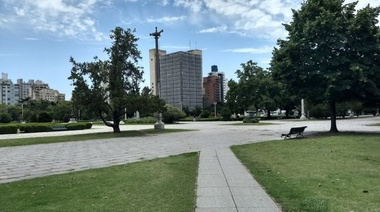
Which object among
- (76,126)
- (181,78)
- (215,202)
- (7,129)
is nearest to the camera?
(215,202)

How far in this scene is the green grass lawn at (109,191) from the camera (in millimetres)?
5340

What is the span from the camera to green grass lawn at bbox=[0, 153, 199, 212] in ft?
17.5

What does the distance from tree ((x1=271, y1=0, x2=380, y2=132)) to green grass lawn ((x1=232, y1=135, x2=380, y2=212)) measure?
8.45 metres

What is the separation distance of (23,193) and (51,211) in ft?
5.83

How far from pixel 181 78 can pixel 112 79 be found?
213ft

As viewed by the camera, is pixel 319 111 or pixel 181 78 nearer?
pixel 319 111

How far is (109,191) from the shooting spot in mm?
6395

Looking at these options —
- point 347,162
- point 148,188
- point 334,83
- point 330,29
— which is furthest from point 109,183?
point 330,29

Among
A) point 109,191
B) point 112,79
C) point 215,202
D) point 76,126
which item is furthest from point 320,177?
point 76,126

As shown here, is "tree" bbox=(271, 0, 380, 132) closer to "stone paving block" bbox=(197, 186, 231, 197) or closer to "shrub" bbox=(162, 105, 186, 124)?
"stone paving block" bbox=(197, 186, 231, 197)

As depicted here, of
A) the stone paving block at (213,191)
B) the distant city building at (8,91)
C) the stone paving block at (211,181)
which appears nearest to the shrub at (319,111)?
the stone paving block at (211,181)

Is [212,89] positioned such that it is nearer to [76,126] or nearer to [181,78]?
[181,78]

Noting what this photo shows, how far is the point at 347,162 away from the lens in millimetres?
9461

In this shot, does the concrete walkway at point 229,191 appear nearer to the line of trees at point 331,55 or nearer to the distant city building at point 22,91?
the line of trees at point 331,55
